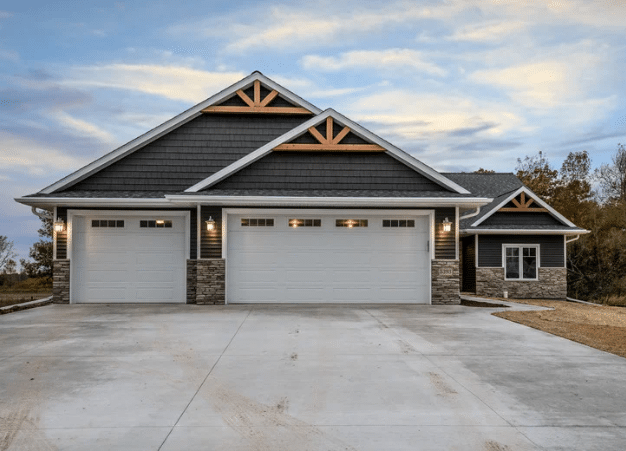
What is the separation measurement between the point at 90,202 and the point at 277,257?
543cm

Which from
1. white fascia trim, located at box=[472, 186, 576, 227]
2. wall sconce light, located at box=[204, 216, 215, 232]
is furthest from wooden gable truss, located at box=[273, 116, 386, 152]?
white fascia trim, located at box=[472, 186, 576, 227]

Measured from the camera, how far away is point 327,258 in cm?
1367

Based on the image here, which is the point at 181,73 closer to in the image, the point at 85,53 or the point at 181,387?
the point at 85,53

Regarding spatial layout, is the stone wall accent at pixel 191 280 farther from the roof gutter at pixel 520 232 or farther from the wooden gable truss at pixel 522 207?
the wooden gable truss at pixel 522 207

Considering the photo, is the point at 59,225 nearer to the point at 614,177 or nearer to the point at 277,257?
the point at 277,257

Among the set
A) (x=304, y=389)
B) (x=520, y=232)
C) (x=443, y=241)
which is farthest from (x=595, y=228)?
(x=304, y=389)

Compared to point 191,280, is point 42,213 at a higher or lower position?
higher

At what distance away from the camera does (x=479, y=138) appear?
49.1 m

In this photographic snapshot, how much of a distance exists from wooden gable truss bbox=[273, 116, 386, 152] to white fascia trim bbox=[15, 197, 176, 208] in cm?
383

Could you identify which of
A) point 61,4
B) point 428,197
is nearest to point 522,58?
point 428,197

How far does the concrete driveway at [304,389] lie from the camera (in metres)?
3.92

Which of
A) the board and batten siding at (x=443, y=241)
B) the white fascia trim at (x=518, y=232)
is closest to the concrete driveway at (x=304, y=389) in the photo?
the board and batten siding at (x=443, y=241)

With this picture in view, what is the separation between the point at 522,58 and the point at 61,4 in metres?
16.3

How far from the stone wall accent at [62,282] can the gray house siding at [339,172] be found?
6.09 m
